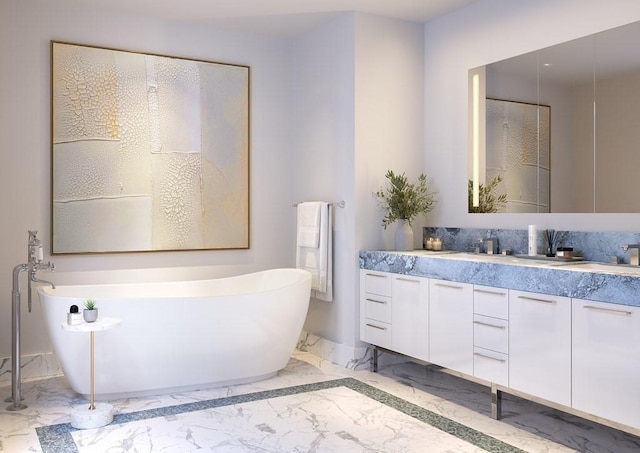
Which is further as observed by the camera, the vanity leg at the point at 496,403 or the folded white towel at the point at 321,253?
the folded white towel at the point at 321,253

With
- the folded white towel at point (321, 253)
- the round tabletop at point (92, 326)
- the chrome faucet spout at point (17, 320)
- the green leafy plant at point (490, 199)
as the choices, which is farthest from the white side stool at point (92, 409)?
the green leafy plant at point (490, 199)

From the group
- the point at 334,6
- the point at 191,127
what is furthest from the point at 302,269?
the point at 334,6

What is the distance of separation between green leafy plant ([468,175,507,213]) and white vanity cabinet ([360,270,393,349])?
814 millimetres

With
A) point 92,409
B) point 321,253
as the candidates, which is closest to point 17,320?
point 92,409

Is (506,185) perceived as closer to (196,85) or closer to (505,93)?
(505,93)

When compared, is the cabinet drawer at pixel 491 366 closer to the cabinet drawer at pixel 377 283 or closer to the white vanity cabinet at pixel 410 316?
the white vanity cabinet at pixel 410 316

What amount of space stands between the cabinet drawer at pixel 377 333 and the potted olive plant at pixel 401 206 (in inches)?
23.0

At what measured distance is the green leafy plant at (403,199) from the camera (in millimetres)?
4312

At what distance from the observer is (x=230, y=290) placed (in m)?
4.68

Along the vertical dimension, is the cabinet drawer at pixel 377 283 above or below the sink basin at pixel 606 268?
below

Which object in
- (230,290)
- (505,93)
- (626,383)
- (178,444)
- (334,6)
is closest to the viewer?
(626,383)

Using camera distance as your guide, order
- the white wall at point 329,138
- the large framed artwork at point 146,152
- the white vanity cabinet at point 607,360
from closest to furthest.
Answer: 1. the white vanity cabinet at point 607,360
2. the large framed artwork at point 146,152
3. the white wall at point 329,138

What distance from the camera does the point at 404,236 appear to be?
434cm

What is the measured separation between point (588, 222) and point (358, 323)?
176 cm
